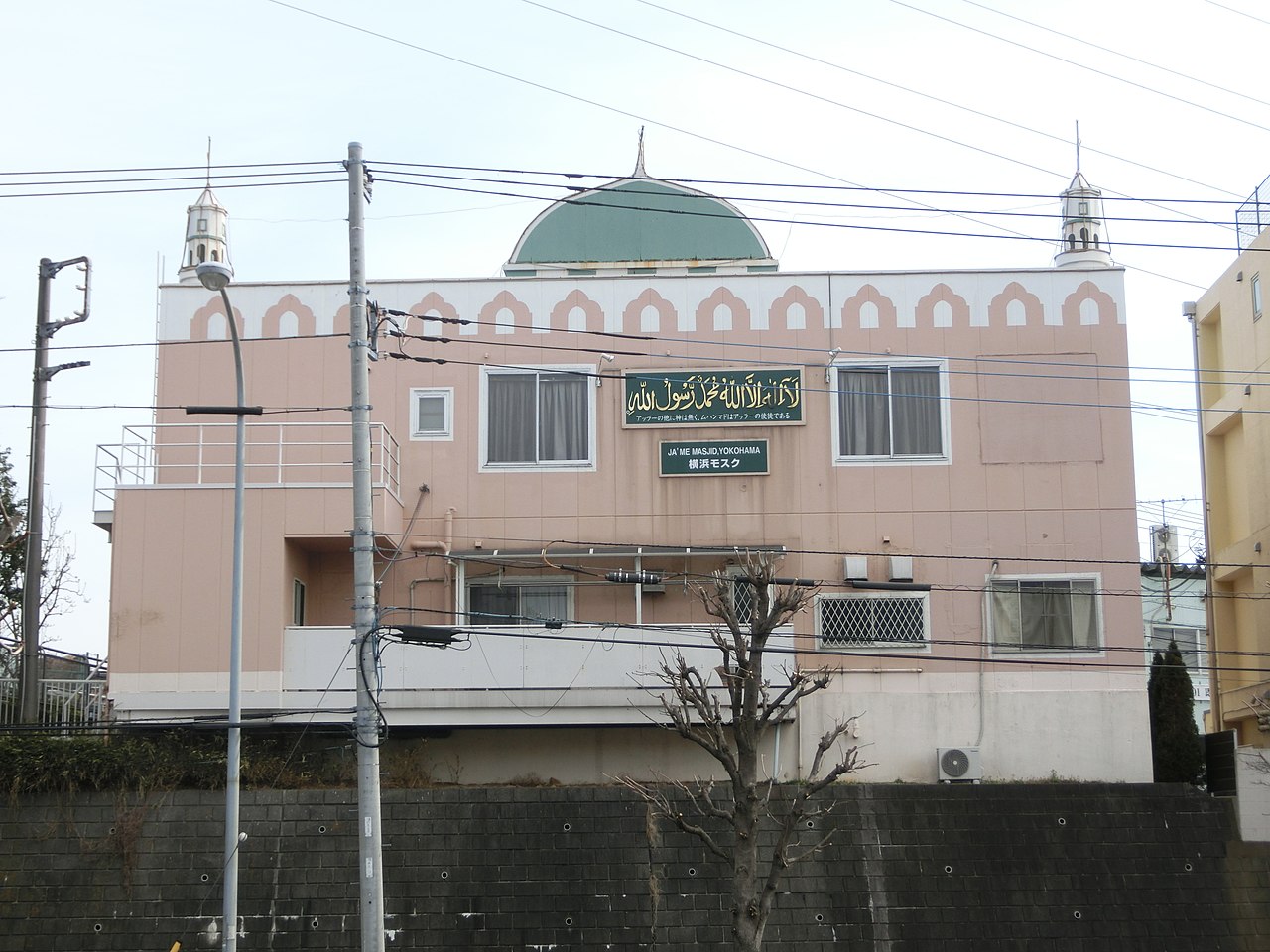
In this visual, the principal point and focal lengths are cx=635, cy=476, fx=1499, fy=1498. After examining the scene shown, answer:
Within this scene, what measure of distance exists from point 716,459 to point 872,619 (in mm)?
3628

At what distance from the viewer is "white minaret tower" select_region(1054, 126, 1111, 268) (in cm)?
2525

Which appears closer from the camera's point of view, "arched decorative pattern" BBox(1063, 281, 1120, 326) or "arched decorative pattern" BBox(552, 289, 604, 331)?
"arched decorative pattern" BBox(1063, 281, 1120, 326)

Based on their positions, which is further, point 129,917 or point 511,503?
point 511,503

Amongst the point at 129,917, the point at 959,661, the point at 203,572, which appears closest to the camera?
the point at 129,917

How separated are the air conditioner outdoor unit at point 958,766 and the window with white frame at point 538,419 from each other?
7363 mm

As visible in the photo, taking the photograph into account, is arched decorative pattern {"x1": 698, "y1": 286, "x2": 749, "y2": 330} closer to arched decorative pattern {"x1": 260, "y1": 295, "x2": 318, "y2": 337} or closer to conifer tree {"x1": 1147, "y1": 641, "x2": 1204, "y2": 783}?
arched decorative pattern {"x1": 260, "y1": 295, "x2": 318, "y2": 337}

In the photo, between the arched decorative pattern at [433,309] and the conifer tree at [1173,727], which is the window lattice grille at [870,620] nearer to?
the conifer tree at [1173,727]

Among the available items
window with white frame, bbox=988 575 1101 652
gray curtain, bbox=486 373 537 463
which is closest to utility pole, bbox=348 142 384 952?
gray curtain, bbox=486 373 537 463

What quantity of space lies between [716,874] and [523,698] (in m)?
4.03

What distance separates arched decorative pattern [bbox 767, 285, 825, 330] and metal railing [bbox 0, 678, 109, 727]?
12280 millimetres

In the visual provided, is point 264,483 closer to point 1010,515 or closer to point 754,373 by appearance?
point 754,373

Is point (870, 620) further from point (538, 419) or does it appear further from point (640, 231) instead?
point (640, 231)

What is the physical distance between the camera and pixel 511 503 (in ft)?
81.0

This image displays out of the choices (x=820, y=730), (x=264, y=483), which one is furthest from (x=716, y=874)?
(x=264, y=483)
